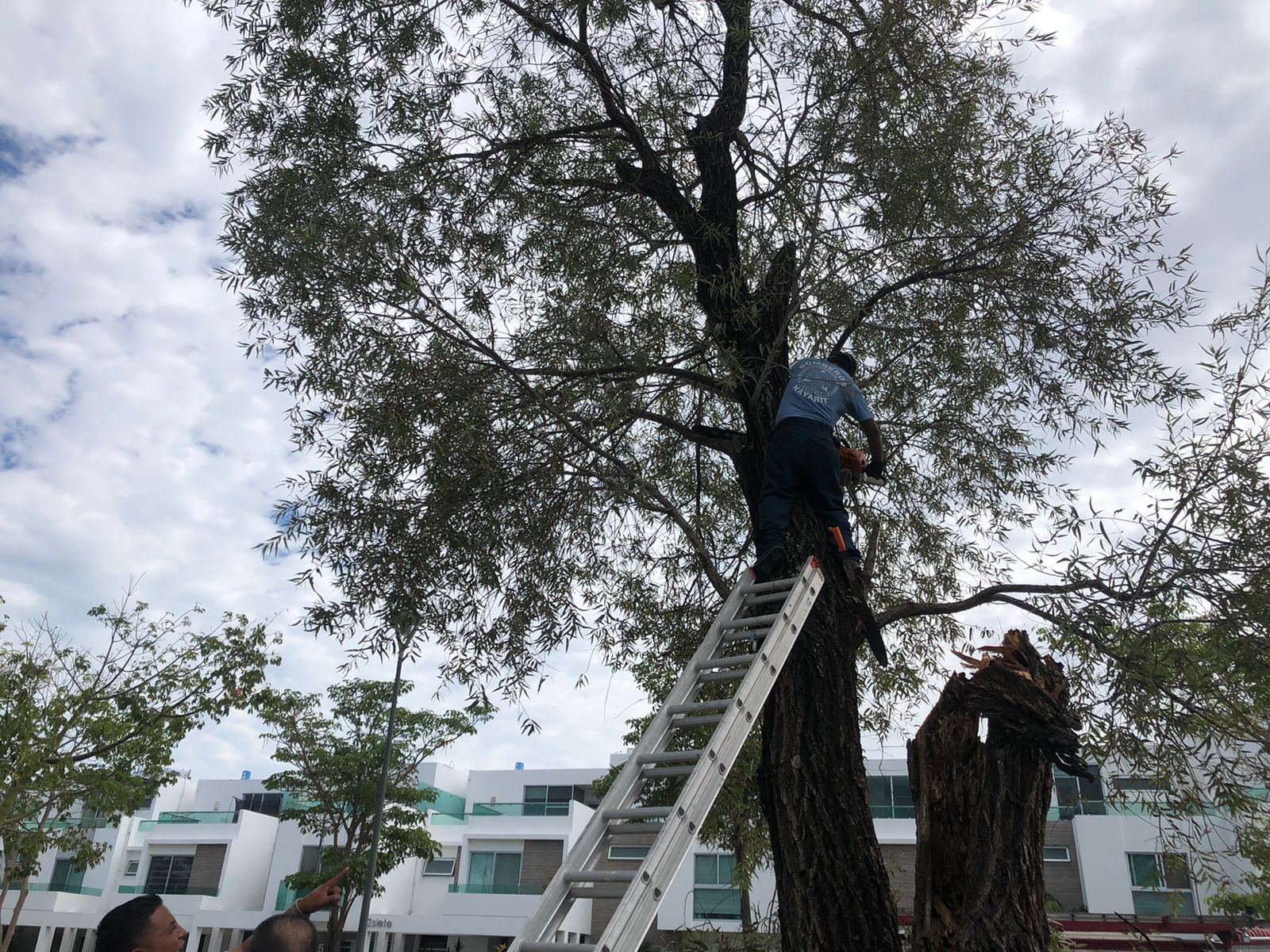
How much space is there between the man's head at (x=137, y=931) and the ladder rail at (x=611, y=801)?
1417 millimetres

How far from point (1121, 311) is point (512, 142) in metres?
5.57

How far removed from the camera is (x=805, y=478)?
7039mm

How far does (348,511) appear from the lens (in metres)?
8.43

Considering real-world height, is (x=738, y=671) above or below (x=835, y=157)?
below

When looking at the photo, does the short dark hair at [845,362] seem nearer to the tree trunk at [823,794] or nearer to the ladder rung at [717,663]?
the tree trunk at [823,794]

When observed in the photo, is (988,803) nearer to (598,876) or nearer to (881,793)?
(598,876)

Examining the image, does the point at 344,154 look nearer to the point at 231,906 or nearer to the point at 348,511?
the point at 348,511

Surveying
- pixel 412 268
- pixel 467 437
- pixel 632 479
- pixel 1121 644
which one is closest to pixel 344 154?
pixel 412 268

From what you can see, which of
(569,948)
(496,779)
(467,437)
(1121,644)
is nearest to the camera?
(569,948)

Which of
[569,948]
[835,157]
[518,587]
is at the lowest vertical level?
[569,948]

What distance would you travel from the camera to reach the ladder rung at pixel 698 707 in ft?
17.2

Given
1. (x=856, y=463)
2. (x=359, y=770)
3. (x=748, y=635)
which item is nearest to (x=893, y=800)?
(x=359, y=770)

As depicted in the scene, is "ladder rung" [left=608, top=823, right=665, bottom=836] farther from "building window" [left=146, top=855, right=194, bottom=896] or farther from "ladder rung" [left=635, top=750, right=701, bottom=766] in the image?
"building window" [left=146, top=855, right=194, bottom=896]

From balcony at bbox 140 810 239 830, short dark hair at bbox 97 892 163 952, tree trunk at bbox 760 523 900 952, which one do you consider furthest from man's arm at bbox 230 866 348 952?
balcony at bbox 140 810 239 830
